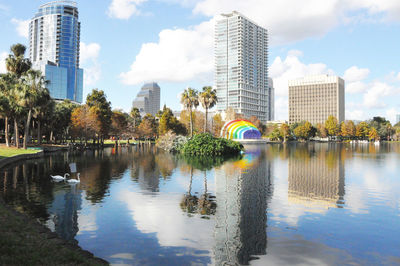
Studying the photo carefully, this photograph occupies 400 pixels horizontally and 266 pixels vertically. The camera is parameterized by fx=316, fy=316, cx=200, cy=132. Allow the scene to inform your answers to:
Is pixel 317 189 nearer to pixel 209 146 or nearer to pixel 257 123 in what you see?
pixel 209 146

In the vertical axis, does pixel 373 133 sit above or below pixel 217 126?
below

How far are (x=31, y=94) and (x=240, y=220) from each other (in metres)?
40.0

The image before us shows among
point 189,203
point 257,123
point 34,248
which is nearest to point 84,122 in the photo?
point 189,203

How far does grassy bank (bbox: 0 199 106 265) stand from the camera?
22.3 ft

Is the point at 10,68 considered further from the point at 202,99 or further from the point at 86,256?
the point at 86,256

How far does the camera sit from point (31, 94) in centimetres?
4231

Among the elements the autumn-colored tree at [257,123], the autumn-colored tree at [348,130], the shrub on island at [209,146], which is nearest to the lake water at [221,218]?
the shrub on island at [209,146]

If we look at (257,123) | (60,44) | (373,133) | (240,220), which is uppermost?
(60,44)

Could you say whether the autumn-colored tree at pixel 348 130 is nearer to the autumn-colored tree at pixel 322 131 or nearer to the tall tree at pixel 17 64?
the autumn-colored tree at pixel 322 131

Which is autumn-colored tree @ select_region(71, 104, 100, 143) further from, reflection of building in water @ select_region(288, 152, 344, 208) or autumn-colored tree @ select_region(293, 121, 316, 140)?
autumn-colored tree @ select_region(293, 121, 316, 140)

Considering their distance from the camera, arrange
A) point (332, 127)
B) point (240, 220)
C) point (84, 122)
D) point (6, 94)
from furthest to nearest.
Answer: point (332, 127), point (84, 122), point (6, 94), point (240, 220)

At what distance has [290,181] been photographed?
20.9 meters

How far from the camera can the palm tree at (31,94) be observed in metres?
41.8

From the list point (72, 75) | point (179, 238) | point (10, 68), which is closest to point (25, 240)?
point (179, 238)
